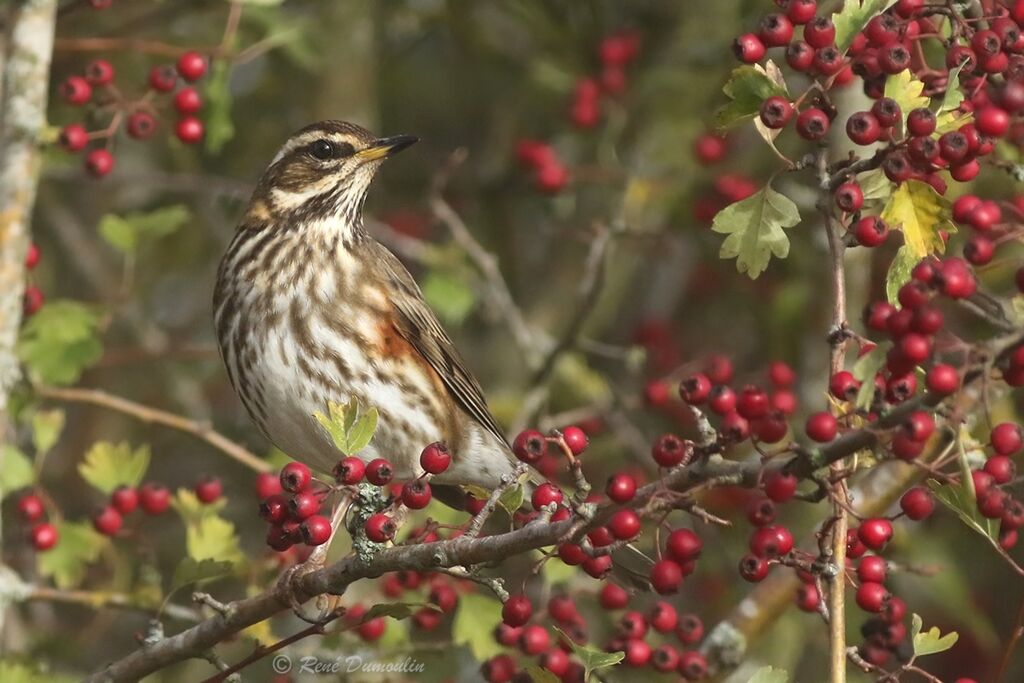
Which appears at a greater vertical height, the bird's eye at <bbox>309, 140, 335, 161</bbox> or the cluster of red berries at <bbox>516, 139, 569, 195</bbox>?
the bird's eye at <bbox>309, 140, 335, 161</bbox>

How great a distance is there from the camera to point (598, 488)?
6648 millimetres

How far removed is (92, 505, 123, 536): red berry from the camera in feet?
14.7

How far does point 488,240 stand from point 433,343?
2.10m

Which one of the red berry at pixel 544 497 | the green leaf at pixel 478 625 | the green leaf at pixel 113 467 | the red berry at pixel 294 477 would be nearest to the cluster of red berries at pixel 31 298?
the green leaf at pixel 113 467

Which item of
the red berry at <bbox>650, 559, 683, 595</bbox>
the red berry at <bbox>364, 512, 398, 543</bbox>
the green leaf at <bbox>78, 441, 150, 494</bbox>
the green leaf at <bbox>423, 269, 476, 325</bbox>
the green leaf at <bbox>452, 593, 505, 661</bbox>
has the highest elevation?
the red berry at <bbox>364, 512, 398, 543</bbox>

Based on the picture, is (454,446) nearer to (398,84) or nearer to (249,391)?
(249,391)

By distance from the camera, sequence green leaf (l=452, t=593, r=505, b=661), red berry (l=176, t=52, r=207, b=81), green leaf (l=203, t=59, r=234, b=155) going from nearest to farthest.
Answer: green leaf (l=452, t=593, r=505, b=661), red berry (l=176, t=52, r=207, b=81), green leaf (l=203, t=59, r=234, b=155)

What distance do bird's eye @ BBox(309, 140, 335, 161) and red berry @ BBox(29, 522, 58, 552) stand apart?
1618mm

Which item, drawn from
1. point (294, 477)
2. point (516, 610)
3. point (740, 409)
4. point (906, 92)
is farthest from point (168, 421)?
point (906, 92)

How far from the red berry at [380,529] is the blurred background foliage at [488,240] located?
81.8 inches

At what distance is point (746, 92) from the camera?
2951 millimetres

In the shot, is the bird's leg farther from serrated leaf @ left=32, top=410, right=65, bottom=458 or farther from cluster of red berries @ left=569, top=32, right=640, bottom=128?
cluster of red berries @ left=569, top=32, right=640, bottom=128

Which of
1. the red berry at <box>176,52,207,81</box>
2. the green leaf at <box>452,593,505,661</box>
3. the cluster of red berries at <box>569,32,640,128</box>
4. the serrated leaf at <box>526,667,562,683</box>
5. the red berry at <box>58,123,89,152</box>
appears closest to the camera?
the serrated leaf at <box>526,667,562,683</box>

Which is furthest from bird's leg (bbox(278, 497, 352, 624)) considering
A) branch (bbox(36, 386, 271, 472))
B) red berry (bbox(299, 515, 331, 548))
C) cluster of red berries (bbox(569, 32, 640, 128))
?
cluster of red berries (bbox(569, 32, 640, 128))
